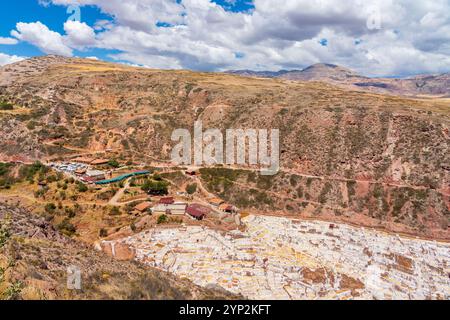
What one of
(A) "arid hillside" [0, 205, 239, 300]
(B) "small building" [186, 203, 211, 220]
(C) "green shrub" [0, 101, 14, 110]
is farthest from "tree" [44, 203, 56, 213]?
(C) "green shrub" [0, 101, 14, 110]

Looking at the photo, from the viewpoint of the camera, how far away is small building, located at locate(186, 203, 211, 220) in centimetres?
4647

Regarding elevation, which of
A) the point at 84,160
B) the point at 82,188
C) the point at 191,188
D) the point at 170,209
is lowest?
the point at 170,209

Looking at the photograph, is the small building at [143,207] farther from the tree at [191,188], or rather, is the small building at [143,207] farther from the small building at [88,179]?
the small building at [88,179]

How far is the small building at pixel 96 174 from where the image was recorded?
55000mm

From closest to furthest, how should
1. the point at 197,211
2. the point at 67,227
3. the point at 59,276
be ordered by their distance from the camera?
the point at 59,276, the point at 67,227, the point at 197,211

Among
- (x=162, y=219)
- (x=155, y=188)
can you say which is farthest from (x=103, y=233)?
(x=155, y=188)

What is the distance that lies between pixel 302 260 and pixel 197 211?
17757 millimetres

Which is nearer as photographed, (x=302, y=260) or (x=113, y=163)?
(x=302, y=260)

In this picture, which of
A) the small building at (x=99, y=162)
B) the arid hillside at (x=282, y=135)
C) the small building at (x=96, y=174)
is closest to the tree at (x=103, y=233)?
the small building at (x=96, y=174)

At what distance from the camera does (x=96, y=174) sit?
5569 cm

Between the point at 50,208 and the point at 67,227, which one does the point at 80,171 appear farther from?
the point at 67,227

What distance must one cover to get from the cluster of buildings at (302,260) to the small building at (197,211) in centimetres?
256

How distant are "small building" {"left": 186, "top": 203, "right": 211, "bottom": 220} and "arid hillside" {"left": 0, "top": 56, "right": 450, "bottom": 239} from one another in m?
8.16

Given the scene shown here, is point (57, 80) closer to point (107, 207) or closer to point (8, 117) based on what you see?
point (8, 117)
